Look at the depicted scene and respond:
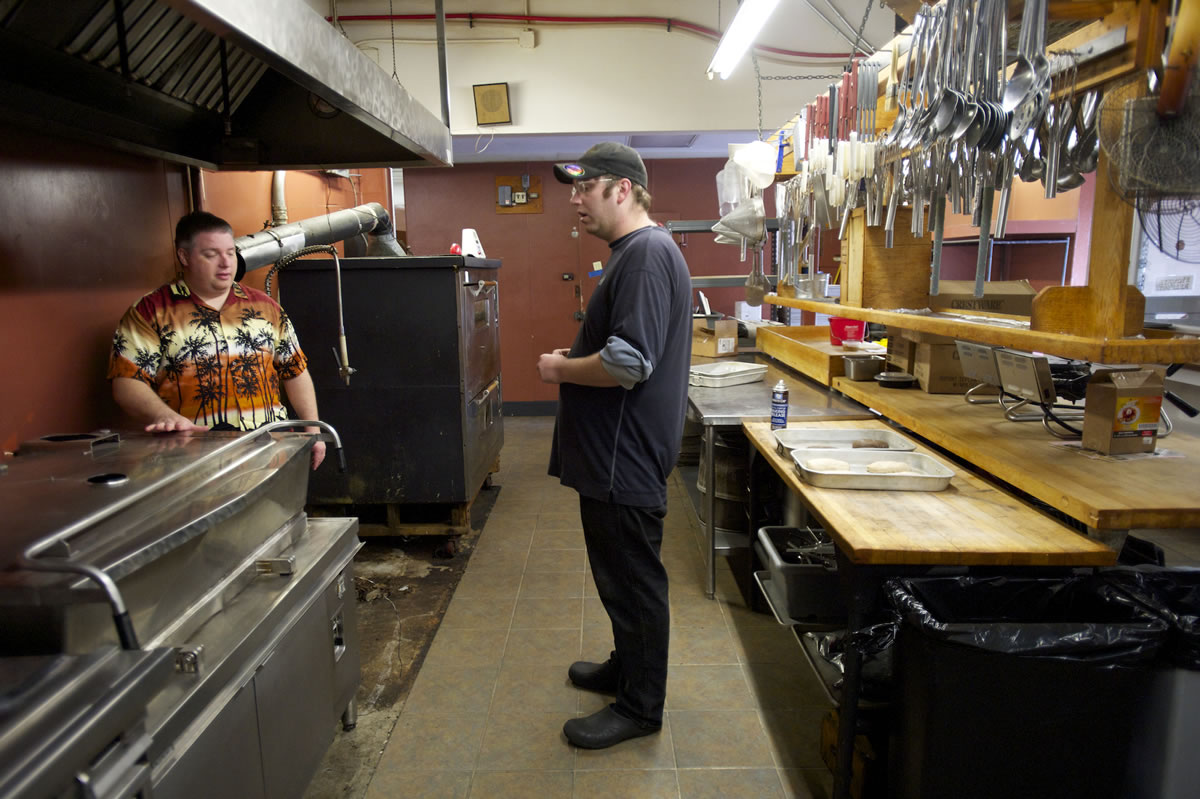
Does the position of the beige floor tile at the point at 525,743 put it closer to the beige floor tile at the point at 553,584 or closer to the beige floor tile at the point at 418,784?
the beige floor tile at the point at 418,784

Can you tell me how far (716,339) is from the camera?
457cm

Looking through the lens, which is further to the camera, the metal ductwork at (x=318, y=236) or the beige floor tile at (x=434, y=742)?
the metal ductwork at (x=318, y=236)

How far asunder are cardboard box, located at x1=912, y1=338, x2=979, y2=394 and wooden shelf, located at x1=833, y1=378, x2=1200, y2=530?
0.27 metres

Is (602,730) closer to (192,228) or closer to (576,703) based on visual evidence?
(576,703)

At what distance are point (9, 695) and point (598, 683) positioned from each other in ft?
5.93

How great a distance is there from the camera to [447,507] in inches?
153

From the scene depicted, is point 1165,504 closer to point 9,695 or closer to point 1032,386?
point 1032,386

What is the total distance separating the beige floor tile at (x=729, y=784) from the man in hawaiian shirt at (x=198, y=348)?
1.38m

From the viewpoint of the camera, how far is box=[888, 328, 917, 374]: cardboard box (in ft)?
10.4

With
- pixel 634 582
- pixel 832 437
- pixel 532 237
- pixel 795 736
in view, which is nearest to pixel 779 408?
pixel 832 437

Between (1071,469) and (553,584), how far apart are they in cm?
208

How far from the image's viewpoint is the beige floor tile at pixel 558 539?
12.2 ft

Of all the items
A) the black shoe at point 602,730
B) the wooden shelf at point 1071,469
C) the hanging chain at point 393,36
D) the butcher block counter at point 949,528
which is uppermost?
the hanging chain at point 393,36

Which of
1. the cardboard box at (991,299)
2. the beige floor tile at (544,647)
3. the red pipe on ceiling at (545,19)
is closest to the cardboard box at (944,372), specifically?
the cardboard box at (991,299)
